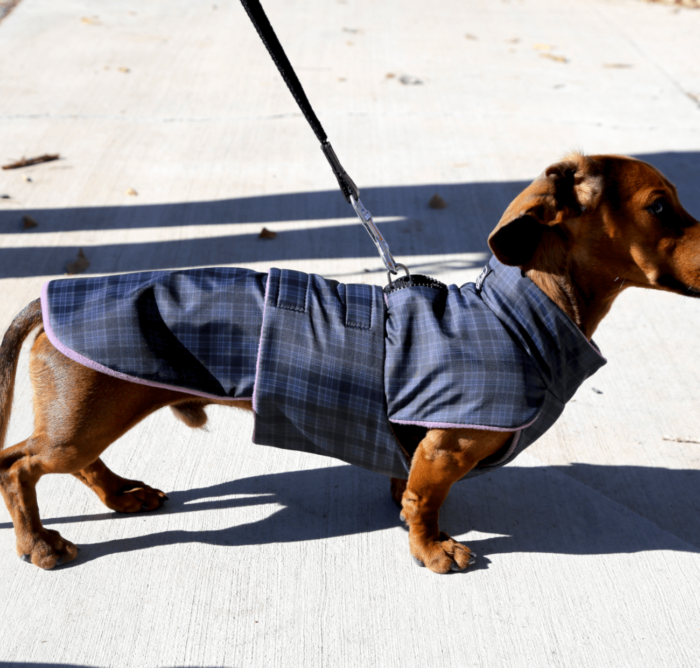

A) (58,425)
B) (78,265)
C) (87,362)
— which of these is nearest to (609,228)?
(87,362)

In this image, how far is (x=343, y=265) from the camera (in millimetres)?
4086

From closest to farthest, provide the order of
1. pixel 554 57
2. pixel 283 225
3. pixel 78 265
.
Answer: pixel 78 265 → pixel 283 225 → pixel 554 57

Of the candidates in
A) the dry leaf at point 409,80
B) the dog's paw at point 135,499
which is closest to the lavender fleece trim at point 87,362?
the dog's paw at point 135,499

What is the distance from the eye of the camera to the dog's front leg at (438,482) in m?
2.13

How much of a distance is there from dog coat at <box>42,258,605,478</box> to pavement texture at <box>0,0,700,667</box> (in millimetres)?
642

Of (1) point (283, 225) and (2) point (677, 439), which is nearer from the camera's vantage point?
(2) point (677, 439)

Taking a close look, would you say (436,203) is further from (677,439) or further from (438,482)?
(438,482)

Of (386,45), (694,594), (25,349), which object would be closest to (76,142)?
(25,349)

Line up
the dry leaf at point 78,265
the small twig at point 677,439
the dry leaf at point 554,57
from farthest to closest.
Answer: the dry leaf at point 554,57, the dry leaf at point 78,265, the small twig at point 677,439

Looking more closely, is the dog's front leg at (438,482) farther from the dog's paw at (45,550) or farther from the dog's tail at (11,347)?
the dog's tail at (11,347)

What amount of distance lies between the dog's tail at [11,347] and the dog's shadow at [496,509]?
0.56 metres

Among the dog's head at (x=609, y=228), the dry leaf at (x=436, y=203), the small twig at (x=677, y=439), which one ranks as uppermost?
A: the dog's head at (x=609, y=228)

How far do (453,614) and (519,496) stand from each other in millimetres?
660

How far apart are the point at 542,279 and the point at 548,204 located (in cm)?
25
